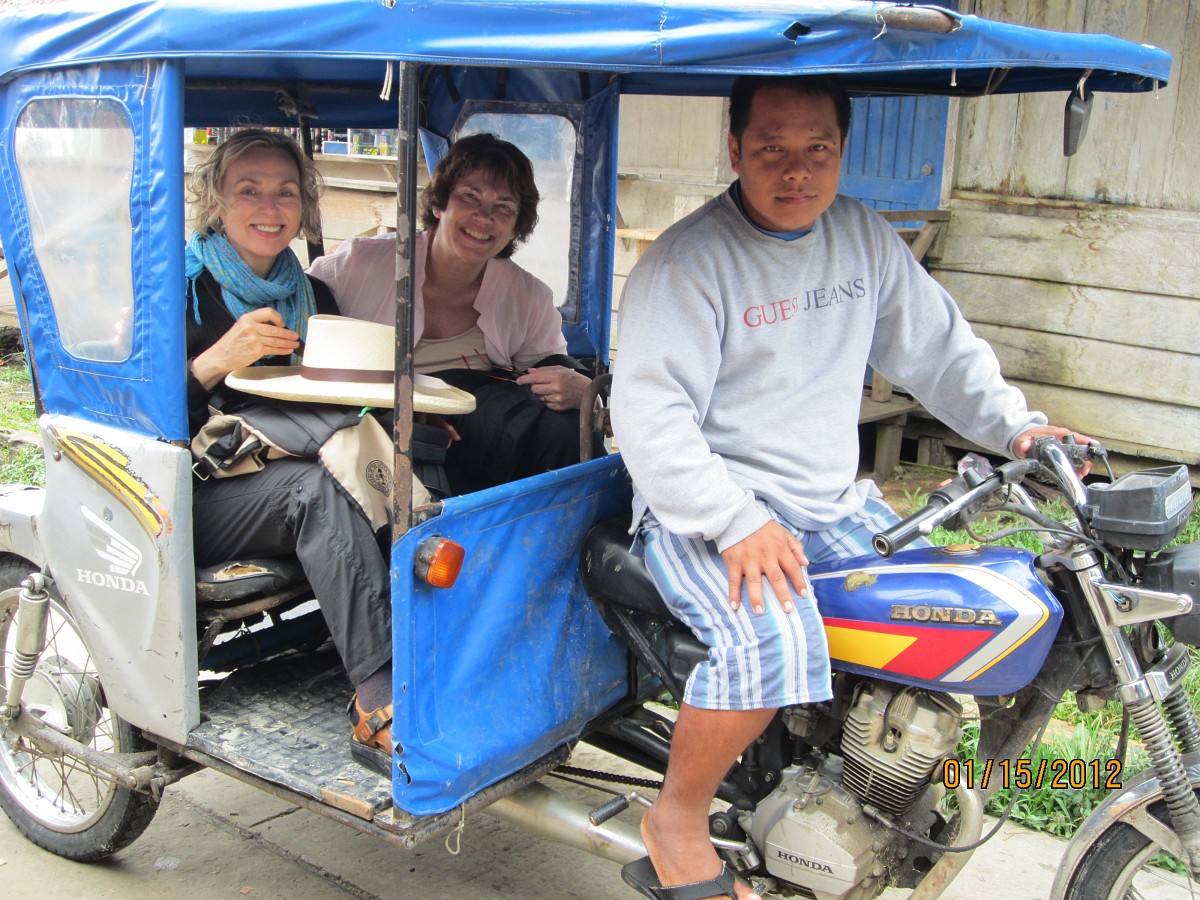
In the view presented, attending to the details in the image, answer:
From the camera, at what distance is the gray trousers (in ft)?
8.30

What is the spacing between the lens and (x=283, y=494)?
102 inches

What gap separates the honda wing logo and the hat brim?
1.43ft

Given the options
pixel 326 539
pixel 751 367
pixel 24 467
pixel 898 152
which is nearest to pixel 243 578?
pixel 326 539

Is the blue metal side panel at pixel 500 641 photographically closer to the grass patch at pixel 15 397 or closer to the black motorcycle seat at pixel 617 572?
the black motorcycle seat at pixel 617 572

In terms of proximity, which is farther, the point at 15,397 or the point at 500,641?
the point at 15,397

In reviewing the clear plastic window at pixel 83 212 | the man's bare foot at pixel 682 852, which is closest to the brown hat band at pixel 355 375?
the clear plastic window at pixel 83 212

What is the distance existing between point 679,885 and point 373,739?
71 centimetres

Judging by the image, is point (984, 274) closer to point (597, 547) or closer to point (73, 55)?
point (597, 547)

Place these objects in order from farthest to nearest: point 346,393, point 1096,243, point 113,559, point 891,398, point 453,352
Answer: point 891,398, point 1096,243, point 453,352, point 113,559, point 346,393

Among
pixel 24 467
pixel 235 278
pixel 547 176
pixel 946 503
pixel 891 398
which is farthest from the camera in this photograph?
pixel 891 398

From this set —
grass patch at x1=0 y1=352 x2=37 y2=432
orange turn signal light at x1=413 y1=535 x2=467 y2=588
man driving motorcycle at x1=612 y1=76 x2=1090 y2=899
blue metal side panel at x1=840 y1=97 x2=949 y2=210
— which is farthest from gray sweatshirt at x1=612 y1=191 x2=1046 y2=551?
grass patch at x1=0 y1=352 x2=37 y2=432

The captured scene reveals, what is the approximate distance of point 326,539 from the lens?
2547 mm

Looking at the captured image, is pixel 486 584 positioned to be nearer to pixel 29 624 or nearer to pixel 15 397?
pixel 29 624

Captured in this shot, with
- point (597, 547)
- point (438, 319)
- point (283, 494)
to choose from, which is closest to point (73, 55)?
point (283, 494)
